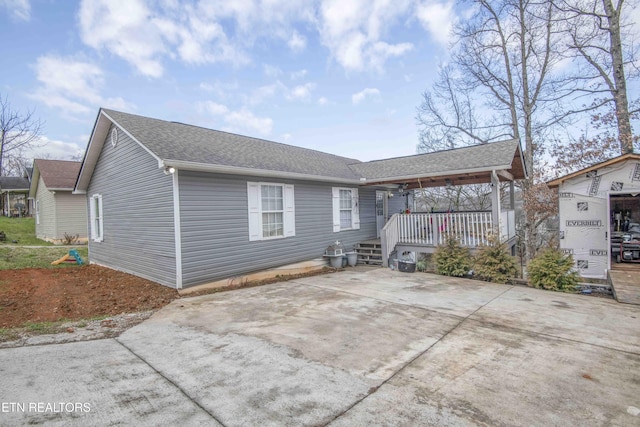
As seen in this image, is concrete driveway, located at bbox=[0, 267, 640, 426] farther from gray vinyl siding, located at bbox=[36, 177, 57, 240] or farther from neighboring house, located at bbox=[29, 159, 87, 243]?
gray vinyl siding, located at bbox=[36, 177, 57, 240]

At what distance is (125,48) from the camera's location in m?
10.7

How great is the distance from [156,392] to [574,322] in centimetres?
605

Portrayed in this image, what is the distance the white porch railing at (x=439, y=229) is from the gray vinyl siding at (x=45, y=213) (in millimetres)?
16295

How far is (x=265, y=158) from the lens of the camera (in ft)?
30.2

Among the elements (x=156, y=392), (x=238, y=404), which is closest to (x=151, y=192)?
(x=156, y=392)

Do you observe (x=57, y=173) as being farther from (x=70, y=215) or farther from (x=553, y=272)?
(x=553, y=272)

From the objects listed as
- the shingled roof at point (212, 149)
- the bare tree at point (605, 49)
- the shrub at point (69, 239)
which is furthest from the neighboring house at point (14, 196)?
the bare tree at point (605, 49)

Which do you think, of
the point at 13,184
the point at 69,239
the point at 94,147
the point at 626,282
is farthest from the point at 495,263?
the point at 13,184

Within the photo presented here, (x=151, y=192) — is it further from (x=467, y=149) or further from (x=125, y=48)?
(x=467, y=149)

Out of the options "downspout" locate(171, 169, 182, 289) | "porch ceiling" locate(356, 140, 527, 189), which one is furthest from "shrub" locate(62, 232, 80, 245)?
"porch ceiling" locate(356, 140, 527, 189)

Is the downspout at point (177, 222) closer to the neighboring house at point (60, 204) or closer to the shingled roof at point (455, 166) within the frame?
the shingled roof at point (455, 166)

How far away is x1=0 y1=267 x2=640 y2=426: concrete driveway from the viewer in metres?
2.59

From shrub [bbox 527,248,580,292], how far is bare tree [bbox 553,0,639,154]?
23.7ft

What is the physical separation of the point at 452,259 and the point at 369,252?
121 inches
